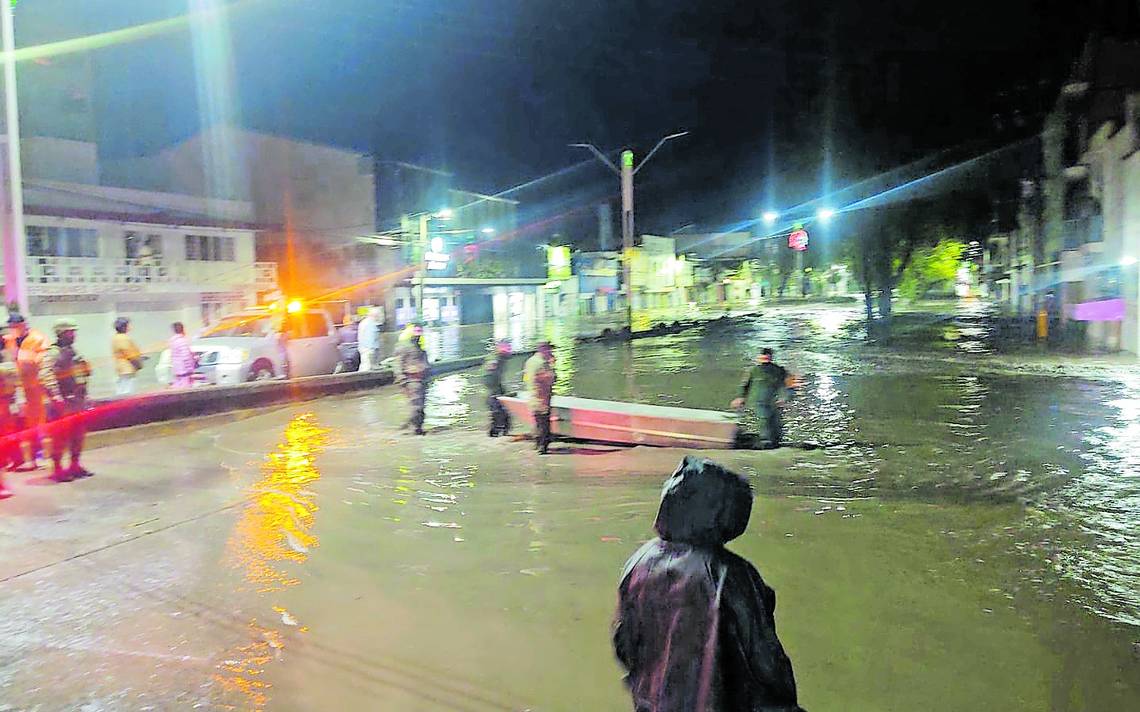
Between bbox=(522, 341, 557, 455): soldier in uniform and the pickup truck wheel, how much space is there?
8.91 meters

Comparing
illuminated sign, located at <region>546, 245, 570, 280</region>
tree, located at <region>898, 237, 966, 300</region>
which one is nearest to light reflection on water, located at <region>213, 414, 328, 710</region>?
tree, located at <region>898, 237, 966, 300</region>

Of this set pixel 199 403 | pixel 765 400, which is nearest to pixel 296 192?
pixel 199 403

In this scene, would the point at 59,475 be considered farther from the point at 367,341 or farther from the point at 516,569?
the point at 367,341

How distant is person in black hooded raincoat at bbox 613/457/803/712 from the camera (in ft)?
7.36

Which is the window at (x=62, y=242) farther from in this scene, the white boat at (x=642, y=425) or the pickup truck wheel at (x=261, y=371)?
the white boat at (x=642, y=425)

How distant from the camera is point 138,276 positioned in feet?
110

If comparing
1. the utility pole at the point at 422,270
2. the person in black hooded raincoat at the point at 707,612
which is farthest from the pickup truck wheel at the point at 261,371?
the person in black hooded raincoat at the point at 707,612

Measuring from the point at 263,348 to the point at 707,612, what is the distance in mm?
17561

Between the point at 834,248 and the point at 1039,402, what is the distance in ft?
106

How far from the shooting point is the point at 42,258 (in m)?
30.1

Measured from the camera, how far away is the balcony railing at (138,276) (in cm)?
3009

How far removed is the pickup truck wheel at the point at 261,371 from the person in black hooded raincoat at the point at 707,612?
17.2 metres

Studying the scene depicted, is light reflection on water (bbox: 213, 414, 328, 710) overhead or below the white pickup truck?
below

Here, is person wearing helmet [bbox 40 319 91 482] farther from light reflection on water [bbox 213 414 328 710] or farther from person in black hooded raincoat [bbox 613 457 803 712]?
person in black hooded raincoat [bbox 613 457 803 712]
